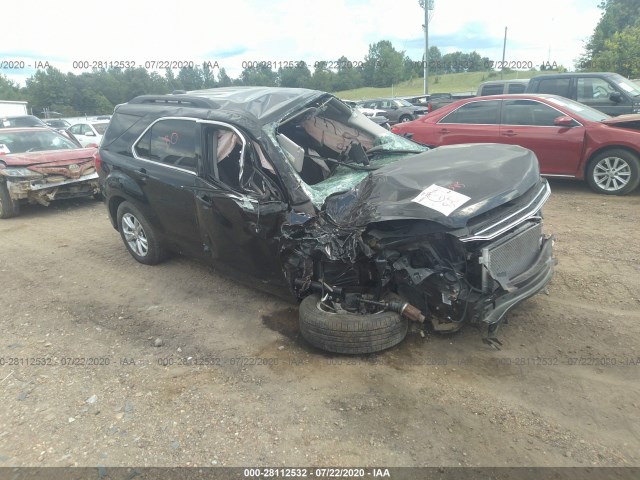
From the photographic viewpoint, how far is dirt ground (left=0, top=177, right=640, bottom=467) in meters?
2.60

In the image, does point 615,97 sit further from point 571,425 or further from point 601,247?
point 571,425

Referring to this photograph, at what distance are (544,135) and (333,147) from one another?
4.31 m

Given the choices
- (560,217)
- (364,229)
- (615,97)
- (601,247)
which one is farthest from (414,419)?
(615,97)

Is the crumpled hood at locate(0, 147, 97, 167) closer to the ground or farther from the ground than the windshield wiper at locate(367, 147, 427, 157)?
closer to the ground

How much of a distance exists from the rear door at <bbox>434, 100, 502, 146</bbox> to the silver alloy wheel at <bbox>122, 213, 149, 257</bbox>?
18.4ft

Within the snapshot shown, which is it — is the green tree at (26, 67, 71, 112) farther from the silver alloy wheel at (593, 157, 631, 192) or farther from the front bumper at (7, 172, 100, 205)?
the silver alloy wheel at (593, 157, 631, 192)

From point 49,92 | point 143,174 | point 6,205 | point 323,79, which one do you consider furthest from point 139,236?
point 49,92

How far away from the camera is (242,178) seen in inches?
151

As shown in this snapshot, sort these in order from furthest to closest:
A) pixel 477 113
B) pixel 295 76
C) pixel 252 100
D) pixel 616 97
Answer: pixel 295 76
pixel 616 97
pixel 477 113
pixel 252 100

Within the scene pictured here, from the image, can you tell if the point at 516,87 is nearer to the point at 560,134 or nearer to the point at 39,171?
the point at 560,134

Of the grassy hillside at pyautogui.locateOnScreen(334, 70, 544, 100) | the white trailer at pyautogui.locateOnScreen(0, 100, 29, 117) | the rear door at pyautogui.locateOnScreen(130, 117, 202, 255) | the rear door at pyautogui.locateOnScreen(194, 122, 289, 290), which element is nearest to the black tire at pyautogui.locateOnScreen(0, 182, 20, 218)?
the rear door at pyautogui.locateOnScreen(130, 117, 202, 255)

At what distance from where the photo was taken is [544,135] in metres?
7.32

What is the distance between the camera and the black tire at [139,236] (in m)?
5.12

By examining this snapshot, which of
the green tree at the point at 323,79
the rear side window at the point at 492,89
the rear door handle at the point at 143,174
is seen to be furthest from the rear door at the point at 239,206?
the green tree at the point at 323,79
